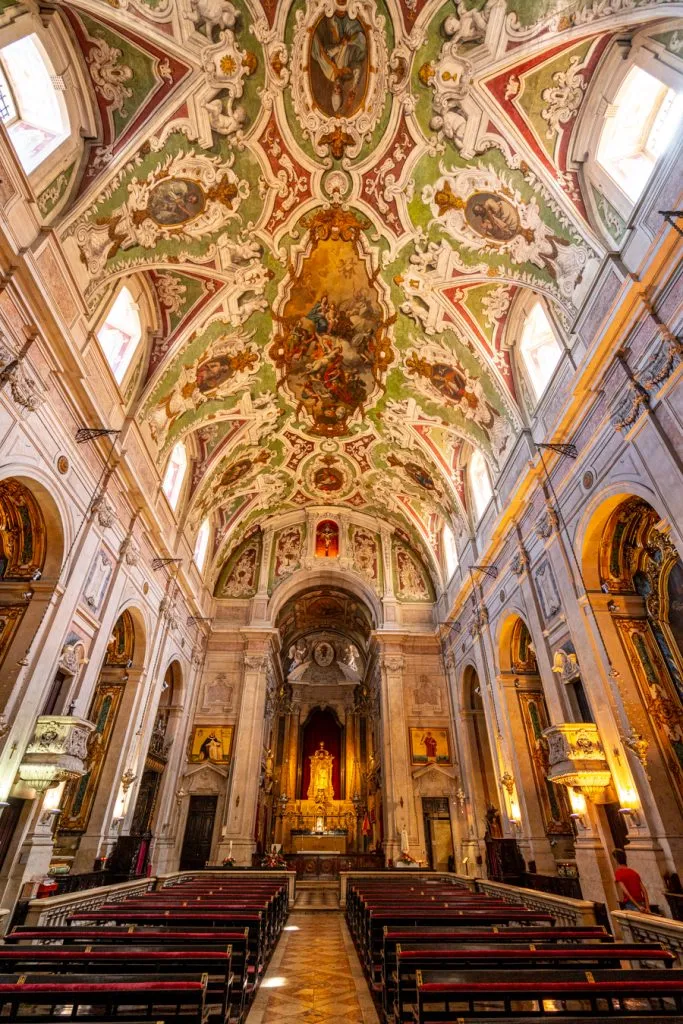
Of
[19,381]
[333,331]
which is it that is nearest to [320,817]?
[333,331]

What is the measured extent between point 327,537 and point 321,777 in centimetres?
1546

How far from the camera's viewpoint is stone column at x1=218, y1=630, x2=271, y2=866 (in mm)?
16984

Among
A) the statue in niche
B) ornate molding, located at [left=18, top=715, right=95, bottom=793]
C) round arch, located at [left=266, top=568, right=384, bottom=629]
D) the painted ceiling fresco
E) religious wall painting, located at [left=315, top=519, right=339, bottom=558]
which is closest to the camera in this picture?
ornate molding, located at [left=18, top=715, right=95, bottom=793]

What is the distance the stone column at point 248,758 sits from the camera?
17.0m

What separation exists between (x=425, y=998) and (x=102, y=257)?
11560mm

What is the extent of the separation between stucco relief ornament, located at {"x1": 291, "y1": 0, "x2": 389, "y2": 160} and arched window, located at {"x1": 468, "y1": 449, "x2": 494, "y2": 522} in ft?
29.1

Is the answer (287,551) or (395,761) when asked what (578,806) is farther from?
(287,551)

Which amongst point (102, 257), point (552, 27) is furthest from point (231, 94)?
point (552, 27)

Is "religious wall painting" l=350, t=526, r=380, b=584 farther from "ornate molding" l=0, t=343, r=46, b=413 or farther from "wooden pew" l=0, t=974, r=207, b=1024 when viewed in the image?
"wooden pew" l=0, t=974, r=207, b=1024

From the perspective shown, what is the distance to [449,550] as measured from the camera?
20219 millimetres

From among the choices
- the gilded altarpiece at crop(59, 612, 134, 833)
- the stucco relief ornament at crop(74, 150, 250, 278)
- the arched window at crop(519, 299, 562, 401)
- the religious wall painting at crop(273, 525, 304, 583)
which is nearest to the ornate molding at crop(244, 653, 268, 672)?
the religious wall painting at crop(273, 525, 304, 583)

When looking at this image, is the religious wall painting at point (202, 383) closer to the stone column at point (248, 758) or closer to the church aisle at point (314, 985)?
the stone column at point (248, 758)

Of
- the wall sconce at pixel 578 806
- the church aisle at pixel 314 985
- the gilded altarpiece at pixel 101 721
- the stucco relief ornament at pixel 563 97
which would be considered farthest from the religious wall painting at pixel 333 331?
the church aisle at pixel 314 985

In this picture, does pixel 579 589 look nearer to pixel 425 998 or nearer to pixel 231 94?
pixel 425 998
